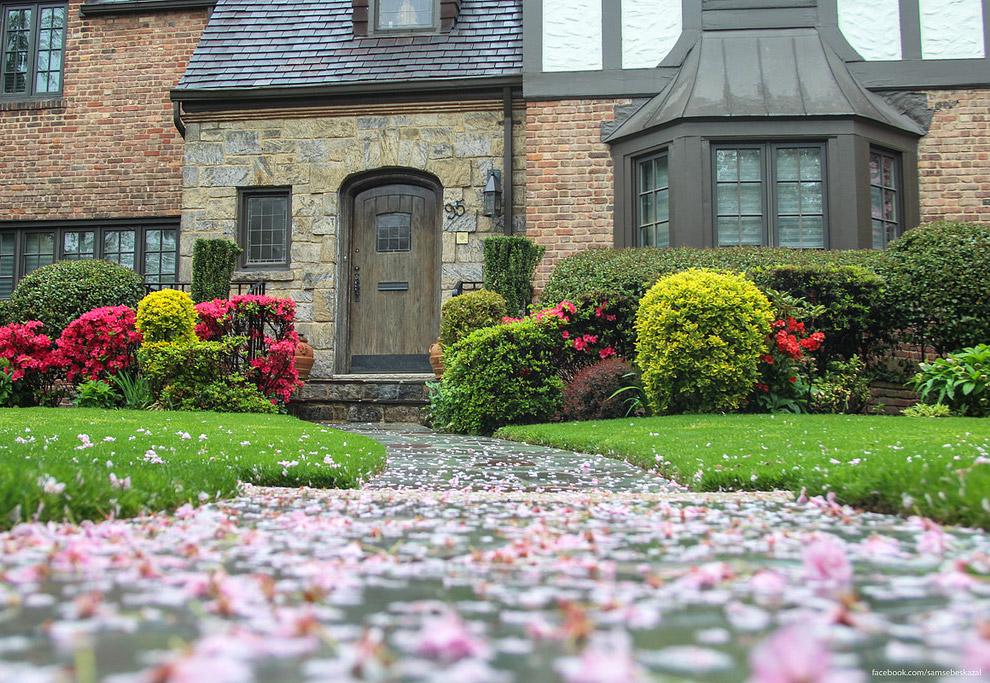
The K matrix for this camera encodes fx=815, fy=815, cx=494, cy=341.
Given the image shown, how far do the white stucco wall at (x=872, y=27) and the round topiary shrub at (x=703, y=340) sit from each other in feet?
17.5

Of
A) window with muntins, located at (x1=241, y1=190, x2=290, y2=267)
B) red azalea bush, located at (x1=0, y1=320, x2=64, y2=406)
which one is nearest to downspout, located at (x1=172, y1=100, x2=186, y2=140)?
window with muntins, located at (x1=241, y1=190, x2=290, y2=267)

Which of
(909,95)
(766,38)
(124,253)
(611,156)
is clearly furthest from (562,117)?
(124,253)

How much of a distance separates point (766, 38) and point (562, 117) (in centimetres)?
292

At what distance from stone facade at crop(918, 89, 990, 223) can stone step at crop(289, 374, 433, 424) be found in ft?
23.0

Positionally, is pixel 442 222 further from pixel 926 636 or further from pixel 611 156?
pixel 926 636

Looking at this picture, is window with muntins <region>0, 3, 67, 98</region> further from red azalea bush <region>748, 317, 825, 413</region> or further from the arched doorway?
red azalea bush <region>748, 317, 825, 413</region>

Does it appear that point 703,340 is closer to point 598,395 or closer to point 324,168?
point 598,395

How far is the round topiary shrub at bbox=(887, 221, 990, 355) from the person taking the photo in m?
8.11

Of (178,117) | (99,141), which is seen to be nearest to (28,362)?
(178,117)

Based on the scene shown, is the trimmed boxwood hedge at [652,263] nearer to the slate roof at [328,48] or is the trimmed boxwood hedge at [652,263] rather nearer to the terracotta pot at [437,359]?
the terracotta pot at [437,359]

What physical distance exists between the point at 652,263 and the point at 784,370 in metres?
1.93

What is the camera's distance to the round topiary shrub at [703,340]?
280 inches

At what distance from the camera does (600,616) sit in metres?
1.46

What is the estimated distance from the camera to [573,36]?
11133 millimetres
